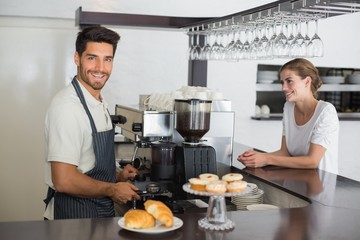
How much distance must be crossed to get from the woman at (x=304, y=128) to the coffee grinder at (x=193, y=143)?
1.56 feet

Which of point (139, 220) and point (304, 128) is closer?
point (139, 220)

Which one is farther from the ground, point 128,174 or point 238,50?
point 238,50

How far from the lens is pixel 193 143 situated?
10.6 ft

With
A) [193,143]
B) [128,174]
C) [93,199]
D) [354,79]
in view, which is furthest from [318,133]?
[354,79]

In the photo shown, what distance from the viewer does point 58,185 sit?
2.56 metres

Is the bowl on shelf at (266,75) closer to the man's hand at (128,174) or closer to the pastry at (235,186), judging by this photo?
the man's hand at (128,174)

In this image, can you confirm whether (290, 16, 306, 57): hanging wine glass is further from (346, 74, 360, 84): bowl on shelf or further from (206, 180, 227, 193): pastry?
(346, 74, 360, 84): bowl on shelf

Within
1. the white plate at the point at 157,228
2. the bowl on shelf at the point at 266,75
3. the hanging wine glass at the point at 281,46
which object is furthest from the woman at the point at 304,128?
the bowl on shelf at the point at 266,75

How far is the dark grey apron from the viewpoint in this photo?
2.73m

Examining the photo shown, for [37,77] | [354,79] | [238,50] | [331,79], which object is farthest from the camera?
[354,79]

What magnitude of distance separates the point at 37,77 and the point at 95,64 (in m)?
2.82

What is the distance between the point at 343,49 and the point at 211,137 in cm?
363

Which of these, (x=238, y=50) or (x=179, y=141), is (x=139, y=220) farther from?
(x=238, y=50)

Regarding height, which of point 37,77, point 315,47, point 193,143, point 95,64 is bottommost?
point 193,143
